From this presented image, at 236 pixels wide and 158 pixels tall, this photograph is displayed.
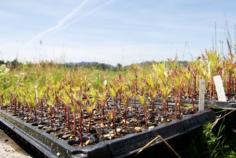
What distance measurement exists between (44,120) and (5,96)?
1694 mm

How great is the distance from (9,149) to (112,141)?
145 centimetres

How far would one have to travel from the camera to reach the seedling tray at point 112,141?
190cm

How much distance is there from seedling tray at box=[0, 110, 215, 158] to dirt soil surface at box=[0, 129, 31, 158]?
164 mm

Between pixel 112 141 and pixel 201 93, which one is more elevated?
pixel 201 93

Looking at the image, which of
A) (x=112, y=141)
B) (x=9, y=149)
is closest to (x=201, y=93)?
(x=112, y=141)

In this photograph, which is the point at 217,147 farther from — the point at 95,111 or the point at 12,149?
the point at 12,149

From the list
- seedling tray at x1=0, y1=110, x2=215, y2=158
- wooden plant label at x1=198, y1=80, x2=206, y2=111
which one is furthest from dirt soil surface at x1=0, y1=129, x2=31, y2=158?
wooden plant label at x1=198, y1=80, x2=206, y2=111

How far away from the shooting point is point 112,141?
6.56ft

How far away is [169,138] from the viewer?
2379 mm

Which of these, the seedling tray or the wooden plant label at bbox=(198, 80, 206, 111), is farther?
the wooden plant label at bbox=(198, 80, 206, 111)

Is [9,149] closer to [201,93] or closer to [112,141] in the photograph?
[112,141]

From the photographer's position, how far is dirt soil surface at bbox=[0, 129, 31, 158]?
279 centimetres

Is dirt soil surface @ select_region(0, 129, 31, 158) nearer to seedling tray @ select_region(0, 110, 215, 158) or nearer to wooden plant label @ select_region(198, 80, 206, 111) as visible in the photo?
seedling tray @ select_region(0, 110, 215, 158)

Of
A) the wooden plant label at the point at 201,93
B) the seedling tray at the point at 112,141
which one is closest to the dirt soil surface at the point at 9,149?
the seedling tray at the point at 112,141
